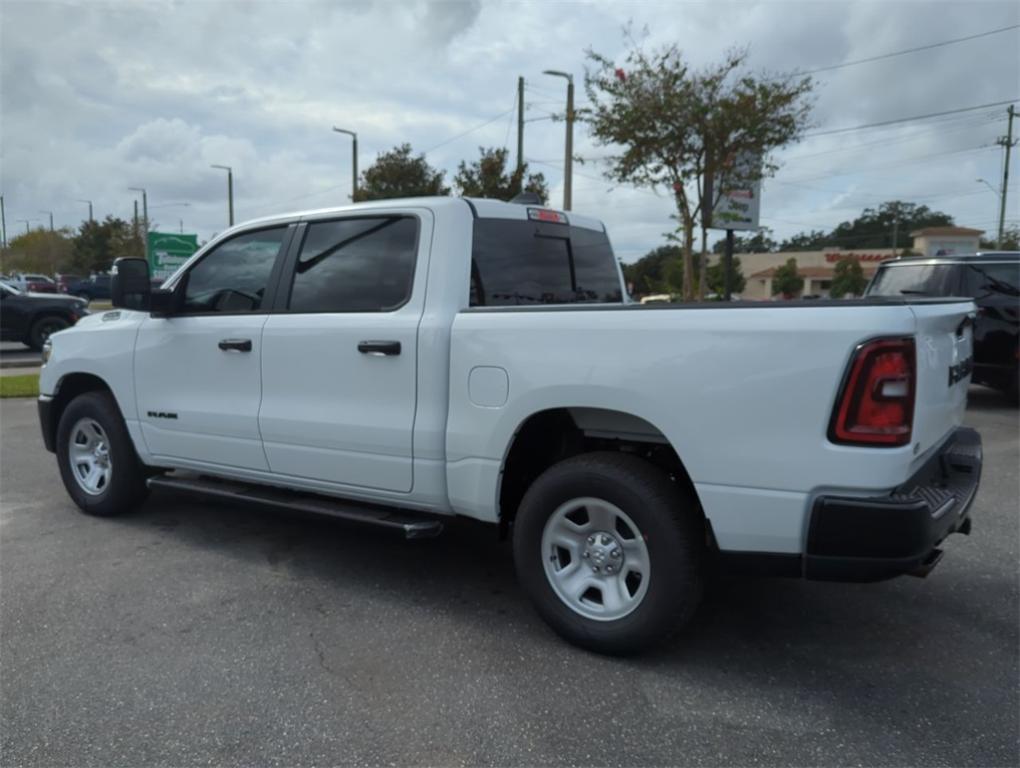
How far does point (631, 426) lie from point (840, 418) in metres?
0.90

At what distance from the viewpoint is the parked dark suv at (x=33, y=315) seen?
16422 mm

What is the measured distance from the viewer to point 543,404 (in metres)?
3.36

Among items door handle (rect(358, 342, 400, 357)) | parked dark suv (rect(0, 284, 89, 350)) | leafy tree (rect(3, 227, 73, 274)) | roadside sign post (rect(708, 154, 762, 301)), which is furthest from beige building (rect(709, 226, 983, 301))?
door handle (rect(358, 342, 400, 357))

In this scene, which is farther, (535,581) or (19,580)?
(19,580)

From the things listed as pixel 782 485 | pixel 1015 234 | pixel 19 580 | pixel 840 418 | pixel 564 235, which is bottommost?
pixel 19 580

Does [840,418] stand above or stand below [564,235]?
below

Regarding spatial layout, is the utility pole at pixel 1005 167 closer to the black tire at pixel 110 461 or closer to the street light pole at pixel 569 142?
the street light pole at pixel 569 142

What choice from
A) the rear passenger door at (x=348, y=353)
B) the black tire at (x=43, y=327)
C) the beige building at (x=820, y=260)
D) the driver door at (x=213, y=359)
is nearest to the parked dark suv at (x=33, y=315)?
the black tire at (x=43, y=327)

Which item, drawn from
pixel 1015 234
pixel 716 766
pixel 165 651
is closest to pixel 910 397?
pixel 716 766

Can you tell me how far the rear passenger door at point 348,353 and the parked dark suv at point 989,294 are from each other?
7.32m

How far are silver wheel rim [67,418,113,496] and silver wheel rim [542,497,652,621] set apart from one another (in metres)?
3.34

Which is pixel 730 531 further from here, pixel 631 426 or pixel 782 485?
pixel 631 426

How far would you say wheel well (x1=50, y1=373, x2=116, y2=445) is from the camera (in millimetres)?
5398

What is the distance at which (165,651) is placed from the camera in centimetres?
343
